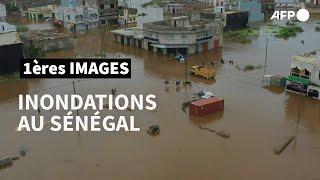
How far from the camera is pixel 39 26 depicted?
44.2 meters

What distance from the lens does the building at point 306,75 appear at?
2031 centimetres

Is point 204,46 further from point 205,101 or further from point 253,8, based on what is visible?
point 253,8

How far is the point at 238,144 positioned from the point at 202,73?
9.19m

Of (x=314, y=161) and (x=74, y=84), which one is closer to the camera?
(x=314, y=161)

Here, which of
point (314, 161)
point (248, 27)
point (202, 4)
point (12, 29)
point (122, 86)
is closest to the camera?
point (314, 161)

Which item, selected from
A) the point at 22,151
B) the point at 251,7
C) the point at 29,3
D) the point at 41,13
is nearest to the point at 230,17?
the point at 251,7

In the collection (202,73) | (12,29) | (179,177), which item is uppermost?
(12,29)

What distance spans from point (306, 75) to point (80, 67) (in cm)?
1408

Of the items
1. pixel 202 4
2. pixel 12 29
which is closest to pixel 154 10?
pixel 202 4

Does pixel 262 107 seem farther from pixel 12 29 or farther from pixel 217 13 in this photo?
pixel 217 13

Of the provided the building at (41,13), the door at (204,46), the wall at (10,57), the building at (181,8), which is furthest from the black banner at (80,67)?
the building at (41,13)

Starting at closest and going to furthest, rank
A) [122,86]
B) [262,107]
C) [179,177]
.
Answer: [179,177]
[262,107]
[122,86]

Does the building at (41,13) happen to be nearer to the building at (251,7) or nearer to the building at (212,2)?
the building at (212,2)

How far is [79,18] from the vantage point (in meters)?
41.0
